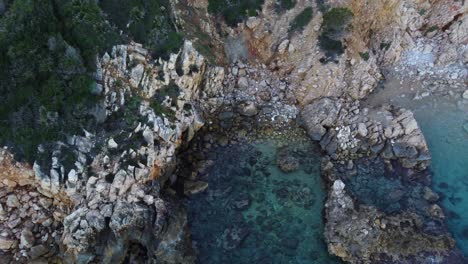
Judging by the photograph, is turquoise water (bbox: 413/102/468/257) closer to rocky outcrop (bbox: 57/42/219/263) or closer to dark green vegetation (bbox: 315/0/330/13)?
dark green vegetation (bbox: 315/0/330/13)

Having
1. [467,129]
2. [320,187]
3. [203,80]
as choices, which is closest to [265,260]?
[320,187]

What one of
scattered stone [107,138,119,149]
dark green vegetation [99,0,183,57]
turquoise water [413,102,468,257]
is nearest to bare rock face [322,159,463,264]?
turquoise water [413,102,468,257]

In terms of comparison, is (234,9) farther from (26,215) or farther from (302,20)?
(26,215)

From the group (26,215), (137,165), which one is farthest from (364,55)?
(26,215)

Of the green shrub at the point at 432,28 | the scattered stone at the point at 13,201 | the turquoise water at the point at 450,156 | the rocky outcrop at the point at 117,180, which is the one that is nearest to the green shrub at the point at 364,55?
the turquoise water at the point at 450,156

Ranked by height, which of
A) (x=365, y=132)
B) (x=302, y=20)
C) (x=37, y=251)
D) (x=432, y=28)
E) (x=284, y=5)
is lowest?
(x=37, y=251)

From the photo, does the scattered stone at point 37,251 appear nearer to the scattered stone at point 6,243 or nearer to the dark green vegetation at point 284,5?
the scattered stone at point 6,243
